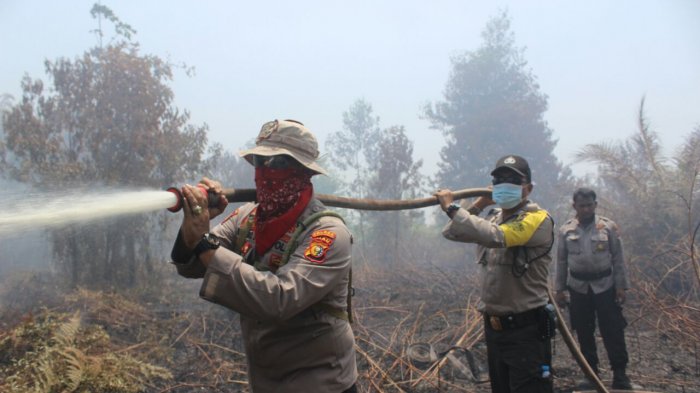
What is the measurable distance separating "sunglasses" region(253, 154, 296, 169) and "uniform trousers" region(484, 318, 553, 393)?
2.40 metres

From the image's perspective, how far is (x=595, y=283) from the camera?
5496mm

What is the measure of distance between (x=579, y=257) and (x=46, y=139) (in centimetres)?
1313

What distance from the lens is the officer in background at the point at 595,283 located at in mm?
5355

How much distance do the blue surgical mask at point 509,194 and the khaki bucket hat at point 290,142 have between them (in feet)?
7.08

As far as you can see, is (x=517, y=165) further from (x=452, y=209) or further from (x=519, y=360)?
(x=519, y=360)

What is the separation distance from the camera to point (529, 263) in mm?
3592

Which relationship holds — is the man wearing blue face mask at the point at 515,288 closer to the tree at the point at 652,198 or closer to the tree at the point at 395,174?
the tree at the point at 652,198

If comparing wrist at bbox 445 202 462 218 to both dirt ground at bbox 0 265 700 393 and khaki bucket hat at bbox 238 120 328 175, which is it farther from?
dirt ground at bbox 0 265 700 393

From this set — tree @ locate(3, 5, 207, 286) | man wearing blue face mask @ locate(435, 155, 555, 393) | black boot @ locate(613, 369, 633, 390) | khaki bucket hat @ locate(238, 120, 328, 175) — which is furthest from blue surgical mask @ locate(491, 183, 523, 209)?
tree @ locate(3, 5, 207, 286)

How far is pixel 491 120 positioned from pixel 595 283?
2792 centimetres

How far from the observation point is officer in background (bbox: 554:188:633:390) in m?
5.36

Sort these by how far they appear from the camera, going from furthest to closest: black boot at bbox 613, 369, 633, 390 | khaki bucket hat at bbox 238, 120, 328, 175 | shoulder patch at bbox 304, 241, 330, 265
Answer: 1. black boot at bbox 613, 369, 633, 390
2. khaki bucket hat at bbox 238, 120, 328, 175
3. shoulder patch at bbox 304, 241, 330, 265

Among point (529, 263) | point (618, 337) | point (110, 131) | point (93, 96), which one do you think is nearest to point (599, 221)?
point (618, 337)

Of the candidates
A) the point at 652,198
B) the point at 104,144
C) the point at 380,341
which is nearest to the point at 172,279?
the point at 104,144
